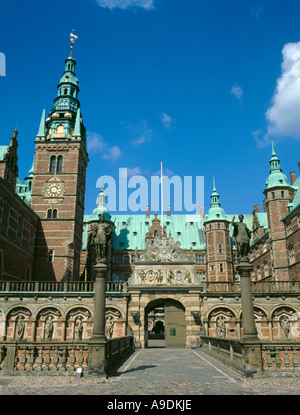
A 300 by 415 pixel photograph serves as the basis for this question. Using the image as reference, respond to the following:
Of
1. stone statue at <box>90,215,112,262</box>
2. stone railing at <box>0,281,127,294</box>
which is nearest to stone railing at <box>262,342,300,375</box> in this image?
stone statue at <box>90,215,112,262</box>

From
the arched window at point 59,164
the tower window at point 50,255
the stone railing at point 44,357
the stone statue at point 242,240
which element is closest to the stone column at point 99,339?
the stone railing at point 44,357

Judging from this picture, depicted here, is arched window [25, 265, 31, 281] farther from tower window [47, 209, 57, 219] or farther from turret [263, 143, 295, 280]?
turret [263, 143, 295, 280]

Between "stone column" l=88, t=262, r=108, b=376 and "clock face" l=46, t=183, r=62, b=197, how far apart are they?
26.2m

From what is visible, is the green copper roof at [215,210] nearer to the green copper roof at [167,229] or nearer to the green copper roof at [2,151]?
the green copper roof at [167,229]

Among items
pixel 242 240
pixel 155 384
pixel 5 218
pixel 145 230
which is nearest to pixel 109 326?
pixel 5 218

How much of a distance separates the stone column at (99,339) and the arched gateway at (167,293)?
1463 centimetres

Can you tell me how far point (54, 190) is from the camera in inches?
1510

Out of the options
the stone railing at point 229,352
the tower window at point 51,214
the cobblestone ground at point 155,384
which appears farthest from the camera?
the tower window at point 51,214

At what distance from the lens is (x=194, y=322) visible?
27.0m

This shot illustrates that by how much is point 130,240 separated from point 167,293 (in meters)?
24.8

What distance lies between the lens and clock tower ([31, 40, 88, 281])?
36094mm

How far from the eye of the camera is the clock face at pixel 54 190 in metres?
38.2
